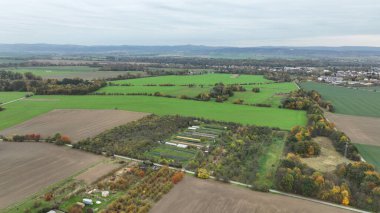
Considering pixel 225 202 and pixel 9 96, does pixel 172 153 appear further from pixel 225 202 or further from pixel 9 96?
pixel 9 96

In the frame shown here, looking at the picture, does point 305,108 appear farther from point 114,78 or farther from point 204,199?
point 114,78

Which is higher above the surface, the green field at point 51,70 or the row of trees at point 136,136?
the green field at point 51,70

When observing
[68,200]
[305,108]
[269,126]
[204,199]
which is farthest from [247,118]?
[68,200]

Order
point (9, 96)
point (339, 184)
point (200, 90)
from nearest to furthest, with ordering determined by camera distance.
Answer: point (339, 184) < point (9, 96) < point (200, 90)

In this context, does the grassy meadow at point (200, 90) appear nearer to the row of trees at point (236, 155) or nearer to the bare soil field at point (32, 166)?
the row of trees at point (236, 155)

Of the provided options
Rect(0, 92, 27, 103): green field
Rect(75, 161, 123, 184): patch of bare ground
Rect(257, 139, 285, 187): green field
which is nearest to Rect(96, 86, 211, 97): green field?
Rect(0, 92, 27, 103): green field

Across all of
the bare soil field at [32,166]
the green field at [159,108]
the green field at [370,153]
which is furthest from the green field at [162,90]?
the green field at [370,153]

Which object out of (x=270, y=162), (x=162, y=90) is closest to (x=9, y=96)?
(x=162, y=90)
